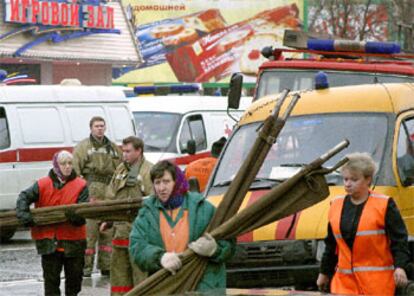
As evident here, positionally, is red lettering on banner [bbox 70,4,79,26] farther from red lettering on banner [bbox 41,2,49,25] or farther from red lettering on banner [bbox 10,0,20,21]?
red lettering on banner [bbox 10,0,20,21]

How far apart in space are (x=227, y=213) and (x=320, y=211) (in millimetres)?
3122

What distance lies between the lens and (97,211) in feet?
39.4

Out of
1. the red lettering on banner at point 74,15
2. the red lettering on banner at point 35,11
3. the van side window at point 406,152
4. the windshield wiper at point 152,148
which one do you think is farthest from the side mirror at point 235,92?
the red lettering on banner at point 74,15

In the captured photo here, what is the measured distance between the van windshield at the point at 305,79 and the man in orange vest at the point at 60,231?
5.86 metres

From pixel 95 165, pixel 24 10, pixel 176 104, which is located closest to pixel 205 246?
pixel 95 165

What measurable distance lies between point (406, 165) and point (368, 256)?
3626mm

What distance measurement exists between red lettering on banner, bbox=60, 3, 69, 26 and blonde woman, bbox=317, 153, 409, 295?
3384 cm

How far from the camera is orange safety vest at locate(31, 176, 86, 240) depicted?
509 inches

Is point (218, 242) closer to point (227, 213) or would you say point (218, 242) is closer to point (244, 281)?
point (227, 213)

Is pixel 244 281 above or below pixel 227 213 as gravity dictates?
below

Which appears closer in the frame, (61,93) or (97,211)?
(97,211)

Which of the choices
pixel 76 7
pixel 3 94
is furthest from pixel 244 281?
pixel 76 7

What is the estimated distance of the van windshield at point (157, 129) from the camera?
23.7 meters

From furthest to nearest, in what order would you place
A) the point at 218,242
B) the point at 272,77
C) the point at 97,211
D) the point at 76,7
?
1. the point at 76,7
2. the point at 272,77
3. the point at 97,211
4. the point at 218,242
